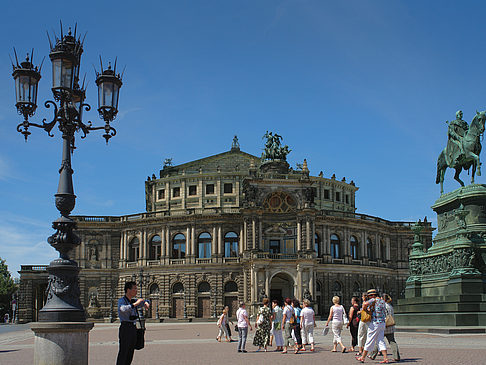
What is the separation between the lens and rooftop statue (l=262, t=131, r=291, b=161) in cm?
7231

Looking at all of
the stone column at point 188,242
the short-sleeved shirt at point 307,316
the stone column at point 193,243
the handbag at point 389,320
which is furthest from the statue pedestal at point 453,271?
the stone column at point 188,242

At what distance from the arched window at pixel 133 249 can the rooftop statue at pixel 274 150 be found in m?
18.5

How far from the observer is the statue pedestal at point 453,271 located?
78.7ft

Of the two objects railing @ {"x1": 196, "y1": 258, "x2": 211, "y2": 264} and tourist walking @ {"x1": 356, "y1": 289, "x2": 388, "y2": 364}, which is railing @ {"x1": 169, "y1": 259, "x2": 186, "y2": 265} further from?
tourist walking @ {"x1": 356, "y1": 289, "x2": 388, "y2": 364}

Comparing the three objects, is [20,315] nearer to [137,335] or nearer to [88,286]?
[88,286]

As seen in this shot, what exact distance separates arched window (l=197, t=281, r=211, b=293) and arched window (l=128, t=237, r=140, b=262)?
9.47 m

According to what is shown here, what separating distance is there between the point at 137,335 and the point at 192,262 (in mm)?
58780

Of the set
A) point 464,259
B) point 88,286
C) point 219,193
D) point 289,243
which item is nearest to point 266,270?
point 289,243

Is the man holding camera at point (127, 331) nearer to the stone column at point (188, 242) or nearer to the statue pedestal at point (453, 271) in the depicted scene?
the statue pedestal at point (453, 271)

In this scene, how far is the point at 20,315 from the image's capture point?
7425cm

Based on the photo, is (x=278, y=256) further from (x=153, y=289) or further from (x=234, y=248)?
(x=153, y=289)

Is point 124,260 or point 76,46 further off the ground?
point 76,46

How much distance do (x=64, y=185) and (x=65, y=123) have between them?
145 centimetres

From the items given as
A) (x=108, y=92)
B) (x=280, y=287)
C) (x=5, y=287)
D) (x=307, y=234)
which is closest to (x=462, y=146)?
(x=108, y=92)
